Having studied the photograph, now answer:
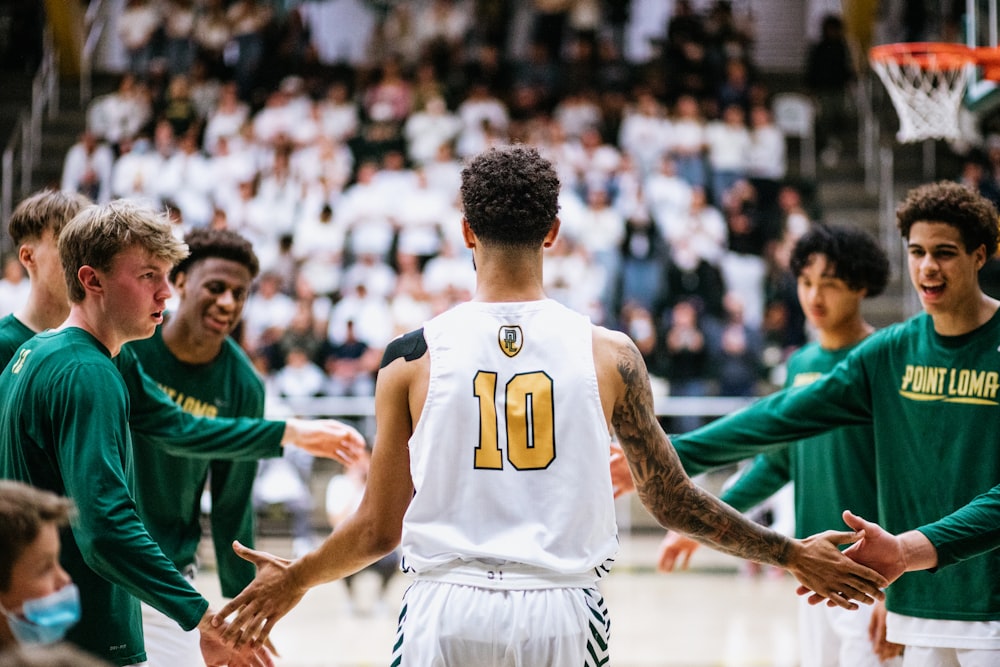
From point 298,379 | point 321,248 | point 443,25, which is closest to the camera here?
point 298,379

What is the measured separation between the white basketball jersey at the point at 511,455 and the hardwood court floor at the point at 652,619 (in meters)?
5.11

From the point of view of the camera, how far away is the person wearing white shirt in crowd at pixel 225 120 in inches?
686

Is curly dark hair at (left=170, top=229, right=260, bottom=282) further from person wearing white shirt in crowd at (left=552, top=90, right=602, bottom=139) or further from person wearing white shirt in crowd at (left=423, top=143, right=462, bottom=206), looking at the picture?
person wearing white shirt in crowd at (left=552, top=90, right=602, bottom=139)

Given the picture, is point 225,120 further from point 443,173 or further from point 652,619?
point 652,619

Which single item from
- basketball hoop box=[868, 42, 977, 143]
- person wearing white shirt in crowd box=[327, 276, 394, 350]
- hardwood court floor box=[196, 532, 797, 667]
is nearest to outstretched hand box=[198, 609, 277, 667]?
hardwood court floor box=[196, 532, 797, 667]

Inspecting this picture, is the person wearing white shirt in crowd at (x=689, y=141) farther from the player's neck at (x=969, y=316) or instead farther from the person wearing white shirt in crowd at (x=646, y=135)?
the player's neck at (x=969, y=316)

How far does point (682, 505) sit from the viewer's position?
3.65 m

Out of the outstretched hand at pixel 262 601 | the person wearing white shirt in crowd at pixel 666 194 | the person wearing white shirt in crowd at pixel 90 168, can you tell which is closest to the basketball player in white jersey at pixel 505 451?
the outstretched hand at pixel 262 601

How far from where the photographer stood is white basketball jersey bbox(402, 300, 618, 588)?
3.16m

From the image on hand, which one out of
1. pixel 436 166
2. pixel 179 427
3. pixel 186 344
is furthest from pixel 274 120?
pixel 179 427

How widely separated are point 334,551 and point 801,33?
20405 mm

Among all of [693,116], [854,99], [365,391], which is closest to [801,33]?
[854,99]

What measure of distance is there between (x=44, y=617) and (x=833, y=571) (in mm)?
2580

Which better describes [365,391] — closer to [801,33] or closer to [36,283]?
[36,283]
